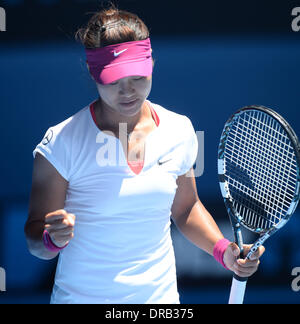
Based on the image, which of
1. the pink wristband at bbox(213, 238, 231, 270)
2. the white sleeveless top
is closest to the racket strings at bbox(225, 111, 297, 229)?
the pink wristband at bbox(213, 238, 231, 270)

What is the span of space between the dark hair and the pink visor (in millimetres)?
18

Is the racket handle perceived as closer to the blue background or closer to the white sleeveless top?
the white sleeveless top

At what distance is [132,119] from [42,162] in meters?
0.30

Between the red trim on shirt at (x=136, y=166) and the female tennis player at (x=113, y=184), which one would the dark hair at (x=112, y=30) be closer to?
the female tennis player at (x=113, y=184)

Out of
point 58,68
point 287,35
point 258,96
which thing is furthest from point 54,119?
point 287,35

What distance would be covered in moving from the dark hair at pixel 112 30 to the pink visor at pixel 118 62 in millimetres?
18

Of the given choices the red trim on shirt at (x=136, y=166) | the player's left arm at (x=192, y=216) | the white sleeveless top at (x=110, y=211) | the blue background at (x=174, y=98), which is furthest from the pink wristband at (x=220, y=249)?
the blue background at (x=174, y=98)

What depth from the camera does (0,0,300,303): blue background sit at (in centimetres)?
259

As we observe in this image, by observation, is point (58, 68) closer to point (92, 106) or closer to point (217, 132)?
point (217, 132)

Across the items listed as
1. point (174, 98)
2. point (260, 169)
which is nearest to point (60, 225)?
point (260, 169)

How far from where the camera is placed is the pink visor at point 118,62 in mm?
1545

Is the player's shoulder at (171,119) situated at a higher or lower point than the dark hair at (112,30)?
lower

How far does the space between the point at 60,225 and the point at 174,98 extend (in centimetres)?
137

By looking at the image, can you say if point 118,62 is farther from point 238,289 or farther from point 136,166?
point 238,289
